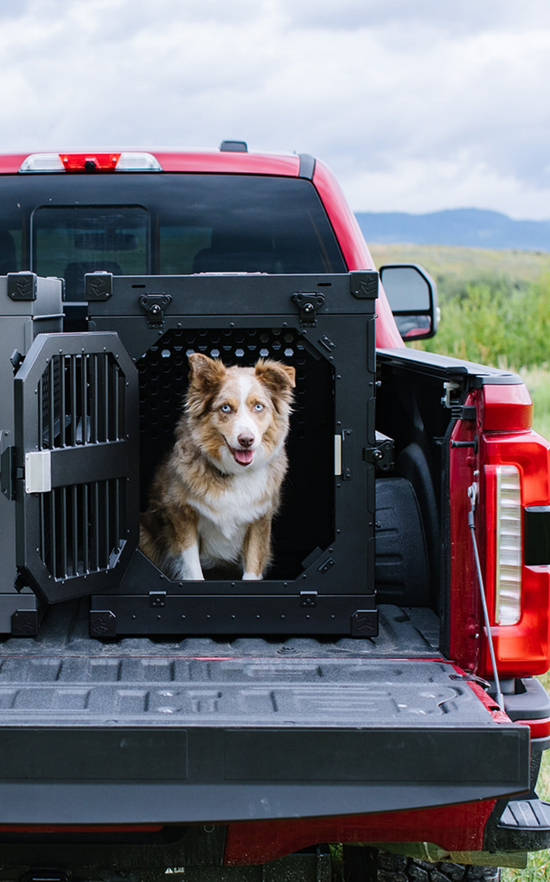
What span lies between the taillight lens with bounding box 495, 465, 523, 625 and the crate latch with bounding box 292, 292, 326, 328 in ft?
2.30

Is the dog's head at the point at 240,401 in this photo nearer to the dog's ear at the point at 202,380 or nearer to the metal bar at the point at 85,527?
the dog's ear at the point at 202,380

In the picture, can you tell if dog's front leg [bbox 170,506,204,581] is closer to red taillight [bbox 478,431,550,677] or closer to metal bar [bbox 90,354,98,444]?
metal bar [bbox 90,354,98,444]

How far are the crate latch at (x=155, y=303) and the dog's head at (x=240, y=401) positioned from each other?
20 cm

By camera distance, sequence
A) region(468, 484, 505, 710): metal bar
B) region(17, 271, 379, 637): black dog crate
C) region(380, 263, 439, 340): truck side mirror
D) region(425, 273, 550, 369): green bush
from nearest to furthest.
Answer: region(468, 484, 505, 710): metal bar < region(17, 271, 379, 637): black dog crate < region(380, 263, 439, 340): truck side mirror < region(425, 273, 550, 369): green bush

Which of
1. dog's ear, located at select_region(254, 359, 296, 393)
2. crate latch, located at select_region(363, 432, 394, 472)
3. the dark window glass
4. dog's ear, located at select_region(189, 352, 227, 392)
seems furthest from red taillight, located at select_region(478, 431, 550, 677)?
the dark window glass

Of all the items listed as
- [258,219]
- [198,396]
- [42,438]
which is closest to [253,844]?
[42,438]

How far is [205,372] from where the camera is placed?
2809 mm

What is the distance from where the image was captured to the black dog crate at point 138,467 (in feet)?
8.48

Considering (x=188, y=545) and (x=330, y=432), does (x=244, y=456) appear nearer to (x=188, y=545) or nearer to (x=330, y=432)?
(x=330, y=432)

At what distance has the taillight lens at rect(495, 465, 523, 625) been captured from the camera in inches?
89.4

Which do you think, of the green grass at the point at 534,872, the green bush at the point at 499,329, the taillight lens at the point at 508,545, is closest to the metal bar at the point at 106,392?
the taillight lens at the point at 508,545

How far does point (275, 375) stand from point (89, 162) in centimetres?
153

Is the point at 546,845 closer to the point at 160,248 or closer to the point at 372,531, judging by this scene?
the point at 372,531

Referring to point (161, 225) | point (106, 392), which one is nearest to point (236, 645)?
point (106, 392)
